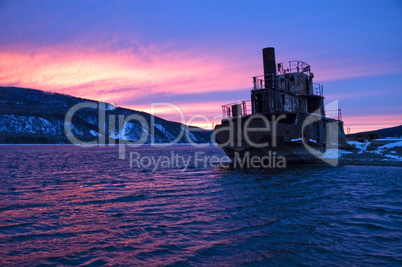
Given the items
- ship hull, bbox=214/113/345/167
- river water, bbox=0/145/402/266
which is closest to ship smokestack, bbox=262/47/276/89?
ship hull, bbox=214/113/345/167

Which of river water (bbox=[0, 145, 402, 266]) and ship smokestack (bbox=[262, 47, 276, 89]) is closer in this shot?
river water (bbox=[0, 145, 402, 266])

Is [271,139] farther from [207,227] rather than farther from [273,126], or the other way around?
[207,227]

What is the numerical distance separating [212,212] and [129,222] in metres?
2.88

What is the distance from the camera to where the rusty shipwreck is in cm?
2250

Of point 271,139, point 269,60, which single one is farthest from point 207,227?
point 269,60

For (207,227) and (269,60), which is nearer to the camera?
(207,227)

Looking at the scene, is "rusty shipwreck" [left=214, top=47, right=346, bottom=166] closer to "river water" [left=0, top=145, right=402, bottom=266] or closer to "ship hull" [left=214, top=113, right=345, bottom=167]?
"ship hull" [left=214, top=113, right=345, bottom=167]

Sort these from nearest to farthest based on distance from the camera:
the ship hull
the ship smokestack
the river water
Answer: the river water
the ship hull
the ship smokestack

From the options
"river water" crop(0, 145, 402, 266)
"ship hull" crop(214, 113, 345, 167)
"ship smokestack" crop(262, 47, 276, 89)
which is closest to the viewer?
"river water" crop(0, 145, 402, 266)

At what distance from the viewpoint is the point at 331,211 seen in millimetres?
9578

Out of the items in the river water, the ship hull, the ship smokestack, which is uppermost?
the ship smokestack

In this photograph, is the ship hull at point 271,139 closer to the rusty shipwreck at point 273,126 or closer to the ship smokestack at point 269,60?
the rusty shipwreck at point 273,126

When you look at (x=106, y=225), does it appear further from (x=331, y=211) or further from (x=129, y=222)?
(x=331, y=211)

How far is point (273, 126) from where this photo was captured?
21969mm
